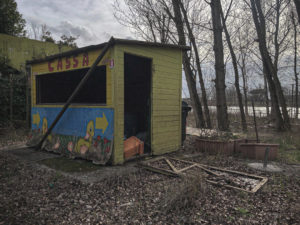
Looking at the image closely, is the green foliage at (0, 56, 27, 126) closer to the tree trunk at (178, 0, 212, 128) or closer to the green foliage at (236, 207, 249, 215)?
the tree trunk at (178, 0, 212, 128)

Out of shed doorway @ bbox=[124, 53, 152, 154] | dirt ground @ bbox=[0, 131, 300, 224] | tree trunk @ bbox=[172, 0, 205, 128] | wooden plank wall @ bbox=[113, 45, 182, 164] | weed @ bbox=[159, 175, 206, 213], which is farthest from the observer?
tree trunk @ bbox=[172, 0, 205, 128]

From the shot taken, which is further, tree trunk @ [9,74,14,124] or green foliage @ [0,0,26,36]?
green foliage @ [0,0,26,36]

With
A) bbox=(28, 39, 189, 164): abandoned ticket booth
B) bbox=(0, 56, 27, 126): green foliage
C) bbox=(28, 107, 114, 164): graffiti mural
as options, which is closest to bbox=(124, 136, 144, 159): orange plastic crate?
bbox=(28, 39, 189, 164): abandoned ticket booth

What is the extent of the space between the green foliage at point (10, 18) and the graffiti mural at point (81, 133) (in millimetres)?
10833

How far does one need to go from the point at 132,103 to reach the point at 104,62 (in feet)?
9.66

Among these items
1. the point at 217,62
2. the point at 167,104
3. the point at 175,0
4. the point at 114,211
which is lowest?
the point at 114,211

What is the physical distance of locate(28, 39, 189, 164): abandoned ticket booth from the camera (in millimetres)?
4500

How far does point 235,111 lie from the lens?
14.7 meters

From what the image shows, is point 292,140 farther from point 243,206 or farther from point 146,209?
point 146,209

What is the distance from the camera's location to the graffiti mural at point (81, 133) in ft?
15.0

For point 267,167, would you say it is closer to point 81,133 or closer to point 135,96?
point 81,133

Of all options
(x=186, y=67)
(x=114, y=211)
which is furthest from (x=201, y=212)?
(x=186, y=67)

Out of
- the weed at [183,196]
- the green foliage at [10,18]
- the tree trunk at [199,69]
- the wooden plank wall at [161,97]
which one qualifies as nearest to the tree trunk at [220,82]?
the tree trunk at [199,69]

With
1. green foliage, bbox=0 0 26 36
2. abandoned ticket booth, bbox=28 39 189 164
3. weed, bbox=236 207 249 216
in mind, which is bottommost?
weed, bbox=236 207 249 216
